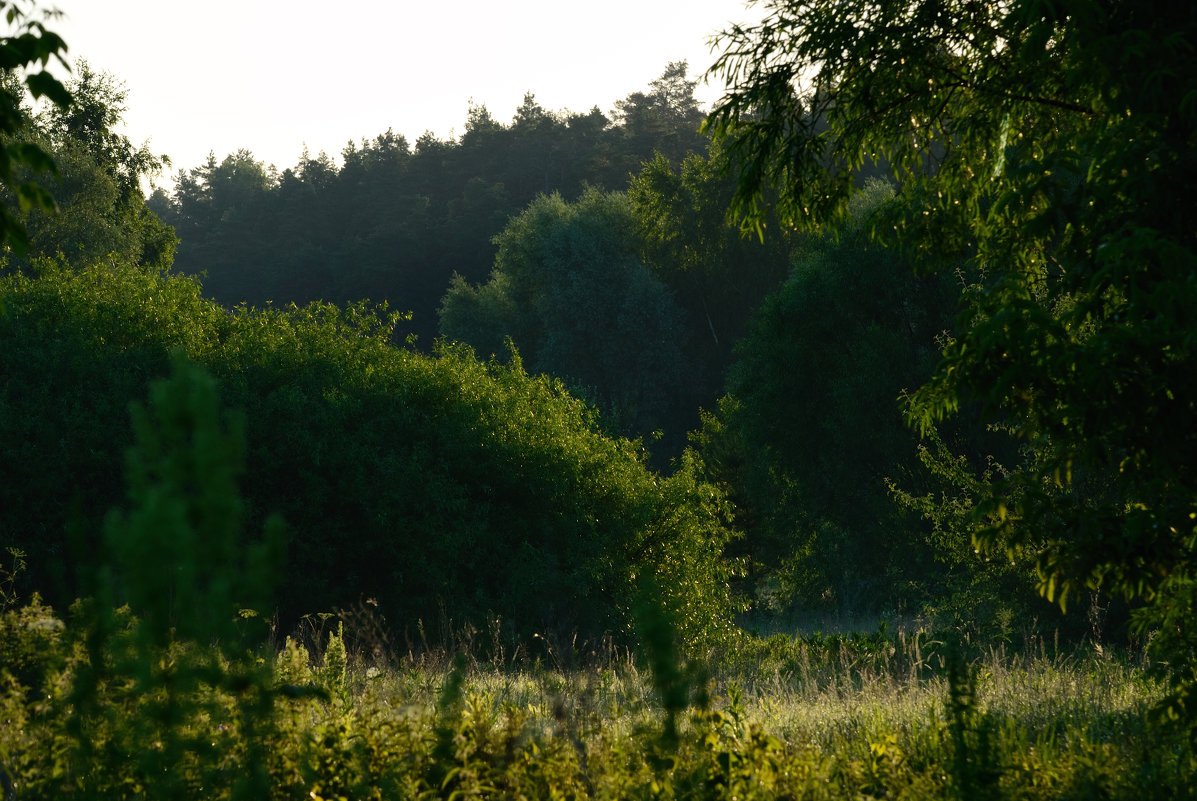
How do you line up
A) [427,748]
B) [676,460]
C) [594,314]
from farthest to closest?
[594,314] → [676,460] → [427,748]

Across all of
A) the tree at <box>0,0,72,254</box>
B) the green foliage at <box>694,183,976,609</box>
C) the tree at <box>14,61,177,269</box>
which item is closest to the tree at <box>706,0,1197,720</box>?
the tree at <box>0,0,72,254</box>

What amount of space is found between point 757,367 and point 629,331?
13.3m

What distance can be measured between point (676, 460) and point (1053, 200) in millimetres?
14801

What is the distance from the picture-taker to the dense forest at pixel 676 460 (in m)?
3.67

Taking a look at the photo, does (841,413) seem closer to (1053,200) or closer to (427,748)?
(1053,200)

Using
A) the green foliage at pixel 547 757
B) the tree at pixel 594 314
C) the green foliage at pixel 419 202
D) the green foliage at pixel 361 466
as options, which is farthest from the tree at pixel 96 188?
the green foliage at pixel 547 757

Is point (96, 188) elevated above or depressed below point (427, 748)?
above

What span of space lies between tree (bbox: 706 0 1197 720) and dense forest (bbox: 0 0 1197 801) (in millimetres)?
30

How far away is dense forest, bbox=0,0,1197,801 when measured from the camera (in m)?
3.67

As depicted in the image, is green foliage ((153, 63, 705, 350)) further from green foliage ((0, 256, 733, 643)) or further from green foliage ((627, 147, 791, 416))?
green foliage ((0, 256, 733, 643))

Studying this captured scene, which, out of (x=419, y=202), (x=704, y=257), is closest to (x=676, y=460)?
(x=704, y=257)

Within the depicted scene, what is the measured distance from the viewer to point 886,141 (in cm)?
711

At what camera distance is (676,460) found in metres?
20.3

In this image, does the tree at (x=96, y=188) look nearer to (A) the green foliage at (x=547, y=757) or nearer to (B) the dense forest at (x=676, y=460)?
(B) the dense forest at (x=676, y=460)
